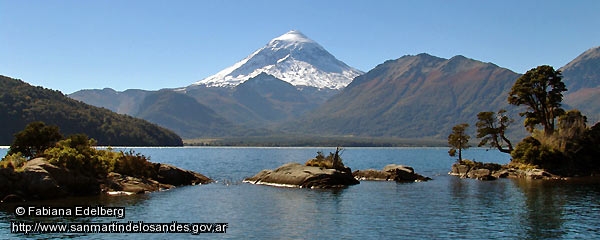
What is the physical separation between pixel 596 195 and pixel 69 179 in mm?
60372

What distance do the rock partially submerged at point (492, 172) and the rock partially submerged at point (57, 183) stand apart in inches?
2005

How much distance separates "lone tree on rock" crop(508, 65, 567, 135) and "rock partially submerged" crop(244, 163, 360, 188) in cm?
4129

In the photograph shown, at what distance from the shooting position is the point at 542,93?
104 meters

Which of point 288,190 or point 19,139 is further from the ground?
point 19,139

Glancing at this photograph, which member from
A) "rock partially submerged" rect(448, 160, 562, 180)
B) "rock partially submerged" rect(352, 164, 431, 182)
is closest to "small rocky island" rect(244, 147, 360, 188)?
"rock partially submerged" rect(352, 164, 431, 182)

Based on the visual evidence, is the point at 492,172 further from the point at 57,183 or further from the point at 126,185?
the point at 57,183

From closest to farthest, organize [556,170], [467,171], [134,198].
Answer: [134,198] → [556,170] → [467,171]

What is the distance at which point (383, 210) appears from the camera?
5400cm

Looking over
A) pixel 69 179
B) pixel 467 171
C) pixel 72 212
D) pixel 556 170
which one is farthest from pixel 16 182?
pixel 556 170

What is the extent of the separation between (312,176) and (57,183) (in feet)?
109

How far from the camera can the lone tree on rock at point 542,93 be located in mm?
103438

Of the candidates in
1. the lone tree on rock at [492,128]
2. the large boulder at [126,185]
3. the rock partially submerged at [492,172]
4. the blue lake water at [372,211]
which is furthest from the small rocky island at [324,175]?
the lone tree on rock at [492,128]

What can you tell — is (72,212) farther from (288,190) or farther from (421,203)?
(421,203)

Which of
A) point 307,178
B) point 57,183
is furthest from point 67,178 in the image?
point 307,178
